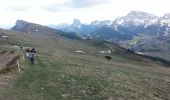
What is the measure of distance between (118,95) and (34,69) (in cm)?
1910

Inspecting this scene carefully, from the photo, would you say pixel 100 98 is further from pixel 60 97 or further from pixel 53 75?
pixel 53 75

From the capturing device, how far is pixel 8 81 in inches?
1837

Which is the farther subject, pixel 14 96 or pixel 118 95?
pixel 118 95

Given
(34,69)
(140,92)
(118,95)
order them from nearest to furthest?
(118,95) → (140,92) → (34,69)

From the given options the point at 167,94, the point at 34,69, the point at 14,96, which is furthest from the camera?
the point at 34,69

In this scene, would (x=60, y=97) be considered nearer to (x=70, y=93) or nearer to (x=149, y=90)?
(x=70, y=93)

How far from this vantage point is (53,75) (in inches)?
2178

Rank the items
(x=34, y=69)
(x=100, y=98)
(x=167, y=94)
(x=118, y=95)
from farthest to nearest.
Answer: (x=34, y=69) < (x=167, y=94) < (x=118, y=95) < (x=100, y=98)

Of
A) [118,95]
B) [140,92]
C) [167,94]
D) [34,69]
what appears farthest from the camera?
[34,69]

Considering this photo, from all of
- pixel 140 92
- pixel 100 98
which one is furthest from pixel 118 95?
pixel 140 92

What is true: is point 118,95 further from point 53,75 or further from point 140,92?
point 53,75

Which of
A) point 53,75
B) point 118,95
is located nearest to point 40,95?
point 118,95

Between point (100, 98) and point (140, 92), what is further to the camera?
point (140, 92)

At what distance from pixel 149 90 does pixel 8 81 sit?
2257 cm
